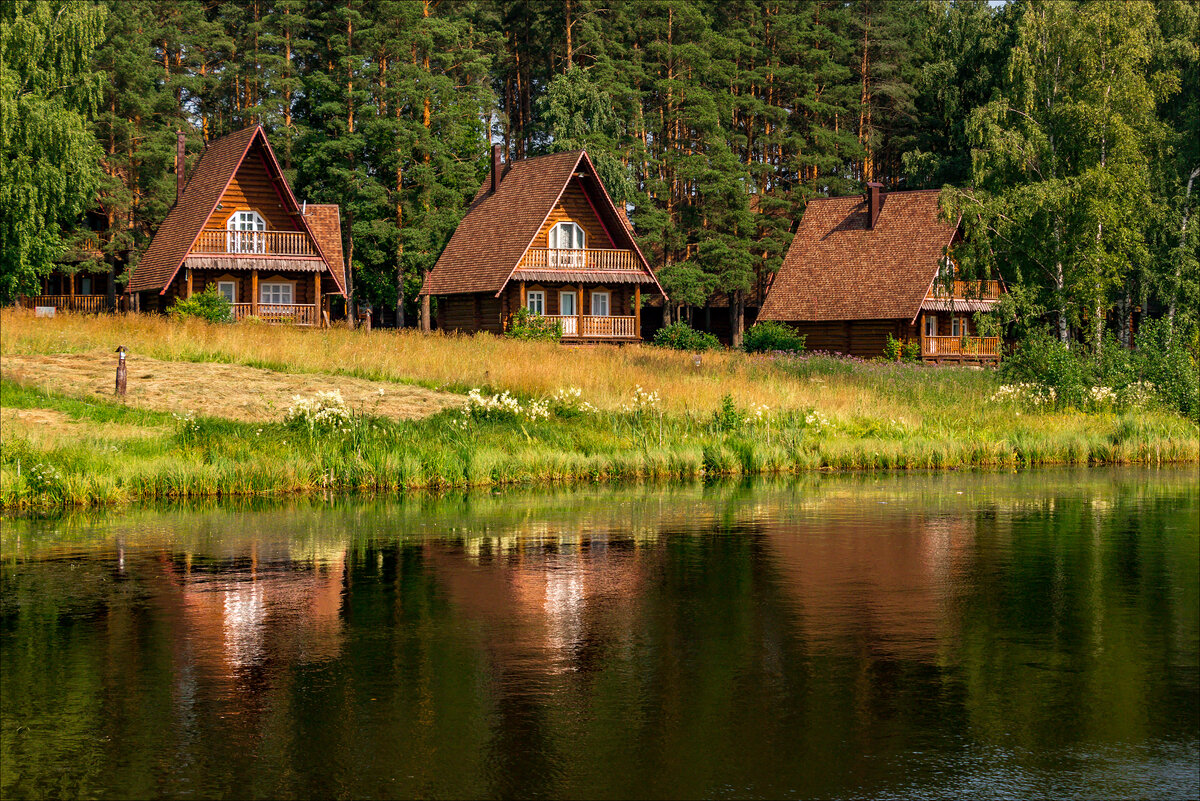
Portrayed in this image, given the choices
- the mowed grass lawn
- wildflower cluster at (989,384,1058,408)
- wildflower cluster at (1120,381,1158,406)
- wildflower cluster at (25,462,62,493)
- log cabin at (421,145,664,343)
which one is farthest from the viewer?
log cabin at (421,145,664,343)

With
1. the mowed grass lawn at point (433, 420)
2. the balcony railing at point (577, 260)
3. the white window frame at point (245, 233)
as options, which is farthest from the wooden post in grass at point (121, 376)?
the balcony railing at point (577, 260)

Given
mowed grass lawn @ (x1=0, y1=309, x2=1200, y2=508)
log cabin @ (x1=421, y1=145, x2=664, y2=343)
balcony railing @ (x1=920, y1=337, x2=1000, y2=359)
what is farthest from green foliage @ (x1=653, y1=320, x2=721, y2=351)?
mowed grass lawn @ (x1=0, y1=309, x2=1200, y2=508)

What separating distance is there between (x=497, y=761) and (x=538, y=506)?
41.2ft

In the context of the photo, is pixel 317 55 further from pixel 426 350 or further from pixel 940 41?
pixel 426 350

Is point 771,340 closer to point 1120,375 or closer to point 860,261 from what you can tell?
point 860,261

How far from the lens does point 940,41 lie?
6512cm

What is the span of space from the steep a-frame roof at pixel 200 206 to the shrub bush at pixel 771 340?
17433 mm

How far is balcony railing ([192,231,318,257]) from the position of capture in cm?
5025

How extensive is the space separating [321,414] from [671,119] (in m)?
48.4

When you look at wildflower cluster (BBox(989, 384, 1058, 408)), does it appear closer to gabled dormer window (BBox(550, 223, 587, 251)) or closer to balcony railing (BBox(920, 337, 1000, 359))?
balcony railing (BBox(920, 337, 1000, 359))

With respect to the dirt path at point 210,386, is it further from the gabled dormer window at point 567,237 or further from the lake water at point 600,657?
the gabled dormer window at point 567,237

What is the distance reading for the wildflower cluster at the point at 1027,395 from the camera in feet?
108

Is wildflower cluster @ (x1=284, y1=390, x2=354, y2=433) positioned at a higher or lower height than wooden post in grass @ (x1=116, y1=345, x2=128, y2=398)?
lower

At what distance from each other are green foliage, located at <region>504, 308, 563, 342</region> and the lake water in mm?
31114
